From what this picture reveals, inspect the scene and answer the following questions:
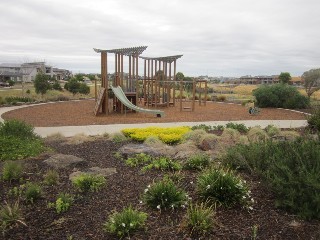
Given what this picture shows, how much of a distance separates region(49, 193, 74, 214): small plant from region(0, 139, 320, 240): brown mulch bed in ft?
0.21

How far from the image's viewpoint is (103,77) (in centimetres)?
1658

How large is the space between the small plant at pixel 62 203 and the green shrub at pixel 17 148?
280 centimetres

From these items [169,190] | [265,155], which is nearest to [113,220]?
[169,190]

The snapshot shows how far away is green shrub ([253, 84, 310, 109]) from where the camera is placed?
1994 cm

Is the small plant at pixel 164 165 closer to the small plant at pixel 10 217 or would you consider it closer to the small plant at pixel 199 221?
the small plant at pixel 199 221

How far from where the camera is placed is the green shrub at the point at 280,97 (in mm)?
19936

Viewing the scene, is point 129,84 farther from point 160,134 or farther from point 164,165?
point 164,165

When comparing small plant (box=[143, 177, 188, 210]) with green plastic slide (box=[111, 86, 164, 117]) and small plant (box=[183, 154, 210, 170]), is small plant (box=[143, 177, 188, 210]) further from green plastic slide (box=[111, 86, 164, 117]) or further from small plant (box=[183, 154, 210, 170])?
green plastic slide (box=[111, 86, 164, 117])

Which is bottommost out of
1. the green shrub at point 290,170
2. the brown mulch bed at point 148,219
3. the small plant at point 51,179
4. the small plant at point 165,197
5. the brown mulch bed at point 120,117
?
the brown mulch bed at point 120,117

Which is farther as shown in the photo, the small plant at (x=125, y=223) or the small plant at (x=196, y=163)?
the small plant at (x=196, y=163)

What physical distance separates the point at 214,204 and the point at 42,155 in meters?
4.22

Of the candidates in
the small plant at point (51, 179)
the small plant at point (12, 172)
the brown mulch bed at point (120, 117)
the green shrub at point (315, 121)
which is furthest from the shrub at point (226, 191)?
the brown mulch bed at point (120, 117)

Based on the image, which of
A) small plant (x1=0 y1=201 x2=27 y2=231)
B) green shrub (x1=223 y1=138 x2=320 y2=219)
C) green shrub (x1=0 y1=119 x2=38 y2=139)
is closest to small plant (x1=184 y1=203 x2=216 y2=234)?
green shrub (x1=223 y1=138 x2=320 y2=219)

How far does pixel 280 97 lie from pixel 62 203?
1864 cm
